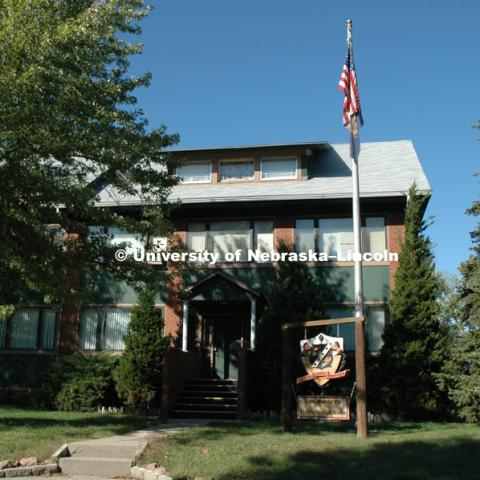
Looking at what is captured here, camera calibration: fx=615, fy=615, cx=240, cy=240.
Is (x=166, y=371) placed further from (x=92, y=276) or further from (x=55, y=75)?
(x=55, y=75)

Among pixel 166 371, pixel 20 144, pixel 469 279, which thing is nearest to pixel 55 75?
pixel 20 144

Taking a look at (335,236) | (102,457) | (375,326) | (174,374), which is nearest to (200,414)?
(174,374)

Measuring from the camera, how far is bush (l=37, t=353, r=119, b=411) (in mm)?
18391

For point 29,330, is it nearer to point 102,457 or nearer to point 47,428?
point 47,428

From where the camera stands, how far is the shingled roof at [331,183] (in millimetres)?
19953

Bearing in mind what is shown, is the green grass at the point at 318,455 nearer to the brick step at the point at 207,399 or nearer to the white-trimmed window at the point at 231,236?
the brick step at the point at 207,399

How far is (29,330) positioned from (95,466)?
39.4ft

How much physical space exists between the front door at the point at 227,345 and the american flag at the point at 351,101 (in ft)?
27.9

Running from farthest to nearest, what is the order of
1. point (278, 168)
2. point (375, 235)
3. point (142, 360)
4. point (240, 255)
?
point (278, 168)
point (240, 255)
point (375, 235)
point (142, 360)

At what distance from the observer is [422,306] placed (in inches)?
686

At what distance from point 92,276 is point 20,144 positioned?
976cm

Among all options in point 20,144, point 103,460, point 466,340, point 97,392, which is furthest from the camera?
point 97,392

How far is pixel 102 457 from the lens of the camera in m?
10.7

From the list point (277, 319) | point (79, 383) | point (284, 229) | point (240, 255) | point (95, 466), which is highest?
point (284, 229)
